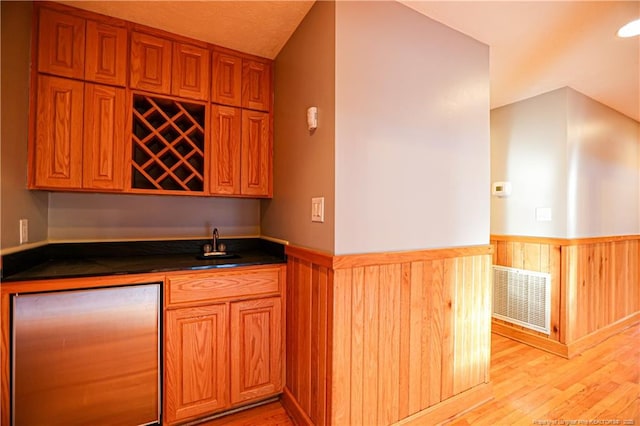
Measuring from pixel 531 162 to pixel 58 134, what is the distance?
3.70 m

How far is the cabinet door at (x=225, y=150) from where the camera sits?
193 centimetres

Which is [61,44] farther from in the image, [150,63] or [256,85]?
[256,85]

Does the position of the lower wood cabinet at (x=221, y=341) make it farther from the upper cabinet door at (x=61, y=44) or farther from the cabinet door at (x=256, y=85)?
the upper cabinet door at (x=61, y=44)

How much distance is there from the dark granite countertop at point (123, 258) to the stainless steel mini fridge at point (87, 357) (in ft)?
0.37

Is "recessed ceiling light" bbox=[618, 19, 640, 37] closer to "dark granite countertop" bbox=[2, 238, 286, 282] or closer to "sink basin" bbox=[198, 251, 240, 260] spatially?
"dark granite countertop" bbox=[2, 238, 286, 282]

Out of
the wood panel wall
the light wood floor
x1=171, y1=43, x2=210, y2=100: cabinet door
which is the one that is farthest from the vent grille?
x1=171, y1=43, x2=210, y2=100: cabinet door

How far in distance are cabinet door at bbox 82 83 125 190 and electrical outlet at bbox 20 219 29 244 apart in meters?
0.32

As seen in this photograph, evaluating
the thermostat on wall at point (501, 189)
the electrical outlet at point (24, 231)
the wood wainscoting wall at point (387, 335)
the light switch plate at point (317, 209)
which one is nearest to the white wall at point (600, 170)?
the thermostat on wall at point (501, 189)

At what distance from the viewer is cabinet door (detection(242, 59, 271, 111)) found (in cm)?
202

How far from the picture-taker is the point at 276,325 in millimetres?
1780

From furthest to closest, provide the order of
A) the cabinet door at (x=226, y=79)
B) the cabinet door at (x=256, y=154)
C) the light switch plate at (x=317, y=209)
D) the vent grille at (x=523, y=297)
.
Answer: the vent grille at (x=523, y=297), the cabinet door at (x=256, y=154), the cabinet door at (x=226, y=79), the light switch plate at (x=317, y=209)

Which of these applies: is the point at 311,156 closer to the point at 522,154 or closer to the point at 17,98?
the point at 17,98

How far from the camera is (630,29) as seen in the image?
167cm

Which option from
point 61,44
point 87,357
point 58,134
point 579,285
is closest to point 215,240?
point 87,357
